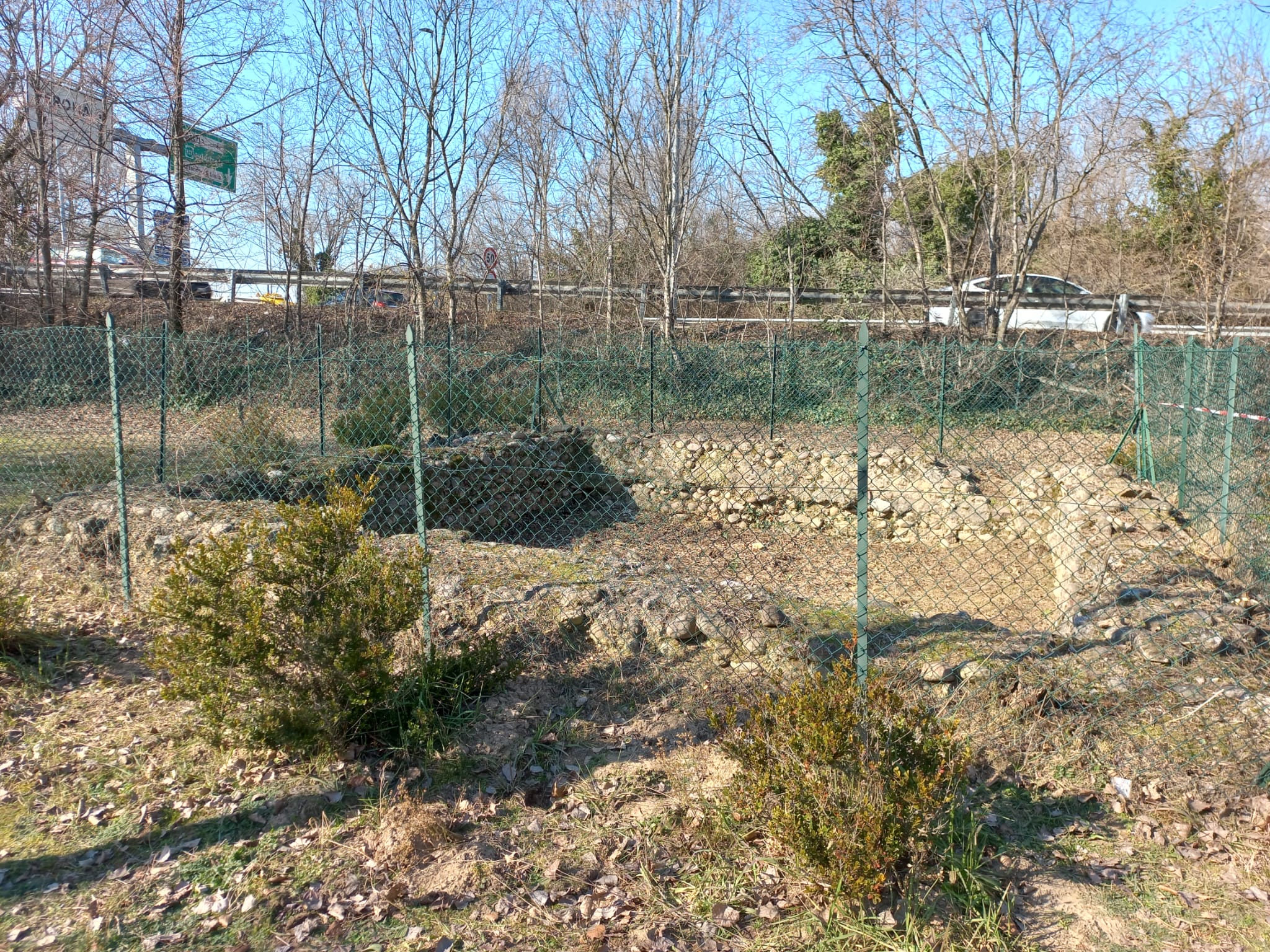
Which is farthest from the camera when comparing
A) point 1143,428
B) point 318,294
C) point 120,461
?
point 318,294

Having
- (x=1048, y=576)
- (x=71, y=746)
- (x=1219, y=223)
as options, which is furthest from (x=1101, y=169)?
(x=71, y=746)

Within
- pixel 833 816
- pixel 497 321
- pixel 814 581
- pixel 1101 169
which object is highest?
pixel 1101 169

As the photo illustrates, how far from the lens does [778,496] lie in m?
10.7

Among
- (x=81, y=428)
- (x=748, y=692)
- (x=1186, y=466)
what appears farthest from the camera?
(x=81, y=428)

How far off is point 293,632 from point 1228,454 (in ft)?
17.8

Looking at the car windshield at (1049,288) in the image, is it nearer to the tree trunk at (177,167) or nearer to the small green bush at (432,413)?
the small green bush at (432,413)

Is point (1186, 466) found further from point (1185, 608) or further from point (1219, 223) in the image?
point (1219, 223)

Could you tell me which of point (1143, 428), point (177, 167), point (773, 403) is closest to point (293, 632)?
point (1143, 428)

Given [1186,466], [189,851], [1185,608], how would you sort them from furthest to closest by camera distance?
1. [1186,466]
2. [1185,608]
3. [189,851]

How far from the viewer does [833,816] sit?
8.34ft

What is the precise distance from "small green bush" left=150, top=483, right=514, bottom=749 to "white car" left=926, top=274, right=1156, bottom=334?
50.9 feet

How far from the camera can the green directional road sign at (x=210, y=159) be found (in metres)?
14.2

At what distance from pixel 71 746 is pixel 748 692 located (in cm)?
291

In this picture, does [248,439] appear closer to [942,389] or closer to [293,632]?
[293,632]
